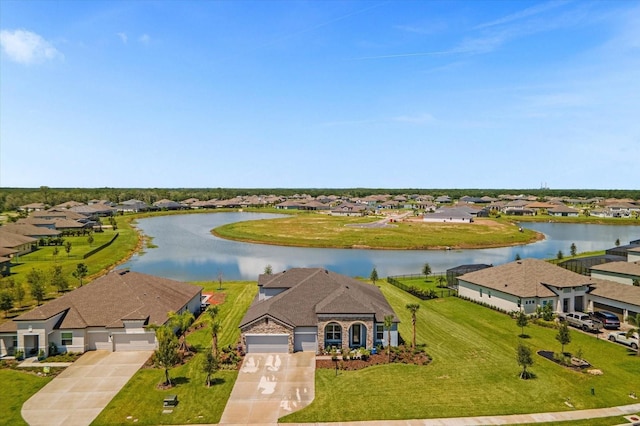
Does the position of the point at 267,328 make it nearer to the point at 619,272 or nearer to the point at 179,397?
the point at 179,397

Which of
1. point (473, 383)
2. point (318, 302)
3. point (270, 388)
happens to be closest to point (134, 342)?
point (270, 388)

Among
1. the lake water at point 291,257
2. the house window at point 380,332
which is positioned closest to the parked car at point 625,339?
the house window at point 380,332

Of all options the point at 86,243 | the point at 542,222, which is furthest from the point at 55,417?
the point at 542,222

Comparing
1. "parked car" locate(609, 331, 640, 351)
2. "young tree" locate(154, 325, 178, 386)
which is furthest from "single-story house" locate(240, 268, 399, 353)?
"parked car" locate(609, 331, 640, 351)

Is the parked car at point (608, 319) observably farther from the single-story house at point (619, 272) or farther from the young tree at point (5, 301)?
the young tree at point (5, 301)

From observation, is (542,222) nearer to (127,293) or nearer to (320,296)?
(320,296)

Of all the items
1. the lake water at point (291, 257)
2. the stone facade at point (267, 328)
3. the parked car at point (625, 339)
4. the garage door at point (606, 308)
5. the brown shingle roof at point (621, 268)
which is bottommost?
the lake water at point (291, 257)
